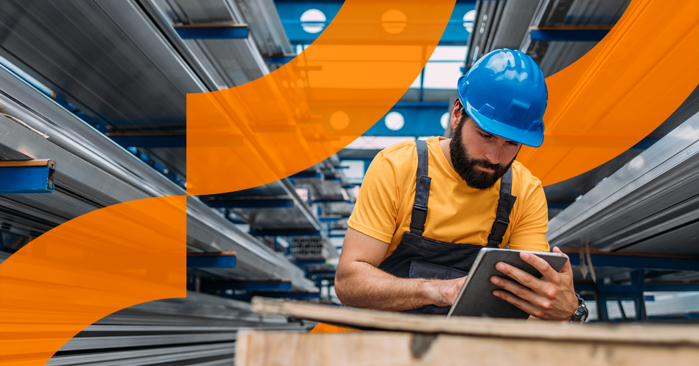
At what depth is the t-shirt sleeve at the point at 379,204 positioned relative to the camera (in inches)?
52.4

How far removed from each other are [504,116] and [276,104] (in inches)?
93.4

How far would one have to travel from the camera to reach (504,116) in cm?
130

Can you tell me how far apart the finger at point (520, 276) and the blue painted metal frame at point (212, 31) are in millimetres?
2278

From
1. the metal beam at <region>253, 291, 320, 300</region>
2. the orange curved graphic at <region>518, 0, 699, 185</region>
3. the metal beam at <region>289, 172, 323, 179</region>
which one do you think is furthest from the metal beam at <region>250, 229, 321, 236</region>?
the orange curved graphic at <region>518, 0, 699, 185</region>

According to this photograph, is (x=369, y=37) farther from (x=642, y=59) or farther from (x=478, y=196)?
(x=478, y=196)

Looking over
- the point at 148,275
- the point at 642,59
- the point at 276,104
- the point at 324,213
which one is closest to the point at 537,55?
the point at 642,59

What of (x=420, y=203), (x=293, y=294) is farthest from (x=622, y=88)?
(x=293, y=294)

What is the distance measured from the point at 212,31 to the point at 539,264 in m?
2.38

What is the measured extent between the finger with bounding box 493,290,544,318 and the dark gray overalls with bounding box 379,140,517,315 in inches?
15.4

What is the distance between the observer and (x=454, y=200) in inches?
56.7

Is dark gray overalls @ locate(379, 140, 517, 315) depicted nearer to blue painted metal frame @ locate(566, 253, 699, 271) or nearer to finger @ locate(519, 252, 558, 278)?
Answer: finger @ locate(519, 252, 558, 278)

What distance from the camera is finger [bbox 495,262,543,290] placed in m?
0.88

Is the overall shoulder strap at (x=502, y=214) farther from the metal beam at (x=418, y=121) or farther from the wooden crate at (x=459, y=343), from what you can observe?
the metal beam at (x=418, y=121)

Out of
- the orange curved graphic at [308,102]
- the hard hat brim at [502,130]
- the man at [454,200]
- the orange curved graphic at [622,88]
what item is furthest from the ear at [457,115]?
the orange curved graphic at [308,102]
